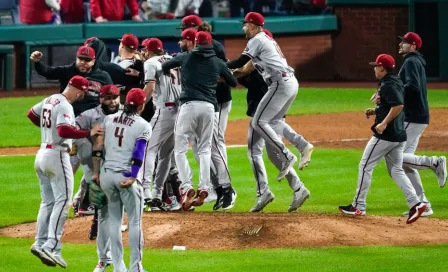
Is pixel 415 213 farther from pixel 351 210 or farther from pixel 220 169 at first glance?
pixel 220 169

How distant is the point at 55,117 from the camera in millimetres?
10281

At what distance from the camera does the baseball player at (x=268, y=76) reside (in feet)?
41.0

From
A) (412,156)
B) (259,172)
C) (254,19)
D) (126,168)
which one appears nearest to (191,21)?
(254,19)

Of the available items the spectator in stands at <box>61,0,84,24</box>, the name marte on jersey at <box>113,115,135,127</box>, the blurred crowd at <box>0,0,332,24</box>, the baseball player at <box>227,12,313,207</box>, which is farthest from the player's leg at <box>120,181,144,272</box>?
the spectator in stands at <box>61,0,84,24</box>

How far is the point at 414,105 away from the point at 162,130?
2825 millimetres

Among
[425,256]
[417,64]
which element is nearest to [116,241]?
[425,256]

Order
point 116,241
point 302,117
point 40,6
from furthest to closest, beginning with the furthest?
point 40,6 < point 302,117 < point 116,241

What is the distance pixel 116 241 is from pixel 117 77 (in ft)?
10.8

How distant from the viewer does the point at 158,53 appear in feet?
40.9

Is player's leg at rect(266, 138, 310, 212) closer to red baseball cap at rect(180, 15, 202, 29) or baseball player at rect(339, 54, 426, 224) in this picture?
baseball player at rect(339, 54, 426, 224)

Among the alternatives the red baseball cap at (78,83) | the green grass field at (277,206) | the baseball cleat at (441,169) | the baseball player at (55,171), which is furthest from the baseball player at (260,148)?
the baseball player at (55,171)

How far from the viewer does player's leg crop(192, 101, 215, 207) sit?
12.1m

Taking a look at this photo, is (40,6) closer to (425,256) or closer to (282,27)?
(282,27)

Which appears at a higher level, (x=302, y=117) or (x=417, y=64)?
(x=417, y=64)
